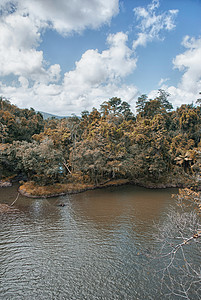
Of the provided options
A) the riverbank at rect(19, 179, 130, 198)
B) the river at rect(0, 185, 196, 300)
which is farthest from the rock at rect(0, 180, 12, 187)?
the river at rect(0, 185, 196, 300)

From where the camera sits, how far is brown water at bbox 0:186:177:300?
33.5 feet

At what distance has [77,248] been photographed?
14.2m

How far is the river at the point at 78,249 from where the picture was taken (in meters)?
10.2

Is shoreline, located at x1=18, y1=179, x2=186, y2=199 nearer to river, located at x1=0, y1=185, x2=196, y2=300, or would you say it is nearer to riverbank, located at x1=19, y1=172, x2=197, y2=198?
riverbank, located at x1=19, y1=172, x2=197, y2=198

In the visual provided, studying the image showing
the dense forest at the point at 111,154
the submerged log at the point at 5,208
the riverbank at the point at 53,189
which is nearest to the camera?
the submerged log at the point at 5,208

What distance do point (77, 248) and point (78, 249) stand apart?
0.18 metres

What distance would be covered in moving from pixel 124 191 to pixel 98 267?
2066 cm

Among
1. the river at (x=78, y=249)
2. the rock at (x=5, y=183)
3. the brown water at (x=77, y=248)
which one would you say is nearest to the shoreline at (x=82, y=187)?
the river at (x=78, y=249)

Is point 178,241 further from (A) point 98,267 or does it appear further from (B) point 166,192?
(B) point 166,192

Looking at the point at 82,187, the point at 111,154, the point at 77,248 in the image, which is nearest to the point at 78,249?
the point at 77,248

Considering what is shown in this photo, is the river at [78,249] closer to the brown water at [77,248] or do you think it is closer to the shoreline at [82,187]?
the brown water at [77,248]

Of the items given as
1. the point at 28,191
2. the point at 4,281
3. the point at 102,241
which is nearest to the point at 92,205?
the point at 102,241

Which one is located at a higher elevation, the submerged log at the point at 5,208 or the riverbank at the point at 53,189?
the riverbank at the point at 53,189

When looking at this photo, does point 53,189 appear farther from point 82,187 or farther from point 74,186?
point 82,187
